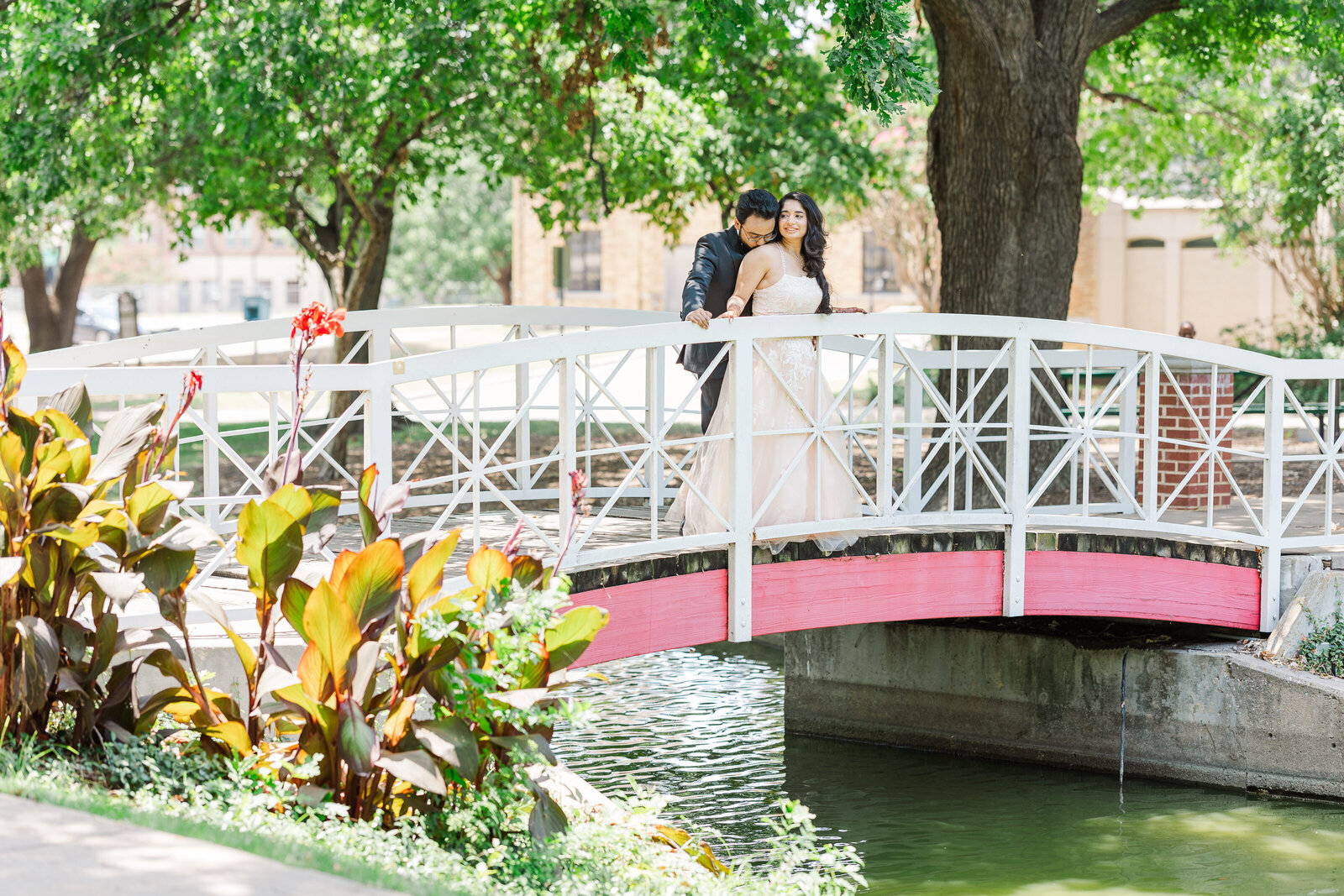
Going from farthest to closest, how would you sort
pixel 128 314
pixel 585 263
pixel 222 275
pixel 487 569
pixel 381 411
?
1. pixel 222 275
2. pixel 585 263
3. pixel 128 314
4. pixel 381 411
5. pixel 487 569

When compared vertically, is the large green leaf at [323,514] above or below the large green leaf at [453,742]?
above

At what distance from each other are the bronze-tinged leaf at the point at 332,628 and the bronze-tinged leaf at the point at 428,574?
257 millimetres

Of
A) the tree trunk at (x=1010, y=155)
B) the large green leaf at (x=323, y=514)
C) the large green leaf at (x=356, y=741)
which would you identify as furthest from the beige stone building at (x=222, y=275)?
the large green leaf at (x=356, y=741)

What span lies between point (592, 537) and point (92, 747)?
421 centimetres

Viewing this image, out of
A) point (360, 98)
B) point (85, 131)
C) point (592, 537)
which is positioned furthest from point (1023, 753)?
point (85, 131)

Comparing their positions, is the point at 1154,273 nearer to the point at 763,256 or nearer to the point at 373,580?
the point at 763,256

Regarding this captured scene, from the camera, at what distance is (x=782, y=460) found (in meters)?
8.26

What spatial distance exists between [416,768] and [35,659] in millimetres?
1392

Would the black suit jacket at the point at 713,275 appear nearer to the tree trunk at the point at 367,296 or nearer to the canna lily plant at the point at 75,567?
the canna lily plant at the point at 75,567

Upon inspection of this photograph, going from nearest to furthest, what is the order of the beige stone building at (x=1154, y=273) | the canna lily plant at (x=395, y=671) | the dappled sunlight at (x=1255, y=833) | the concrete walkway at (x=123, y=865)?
the concrete walkway at (x=123, y=865) < the canna lily plant at (x=395, y=671) < the dappled sunlight at (x=1255, y=833) < the beige stone building at (x=1154, y=273)

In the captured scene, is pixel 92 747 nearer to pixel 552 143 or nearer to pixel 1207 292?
pixel 552 143

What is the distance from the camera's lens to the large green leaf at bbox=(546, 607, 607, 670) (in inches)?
216

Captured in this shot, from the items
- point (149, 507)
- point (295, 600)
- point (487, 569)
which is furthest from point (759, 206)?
point (149, 507)

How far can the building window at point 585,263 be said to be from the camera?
50.0 metres
